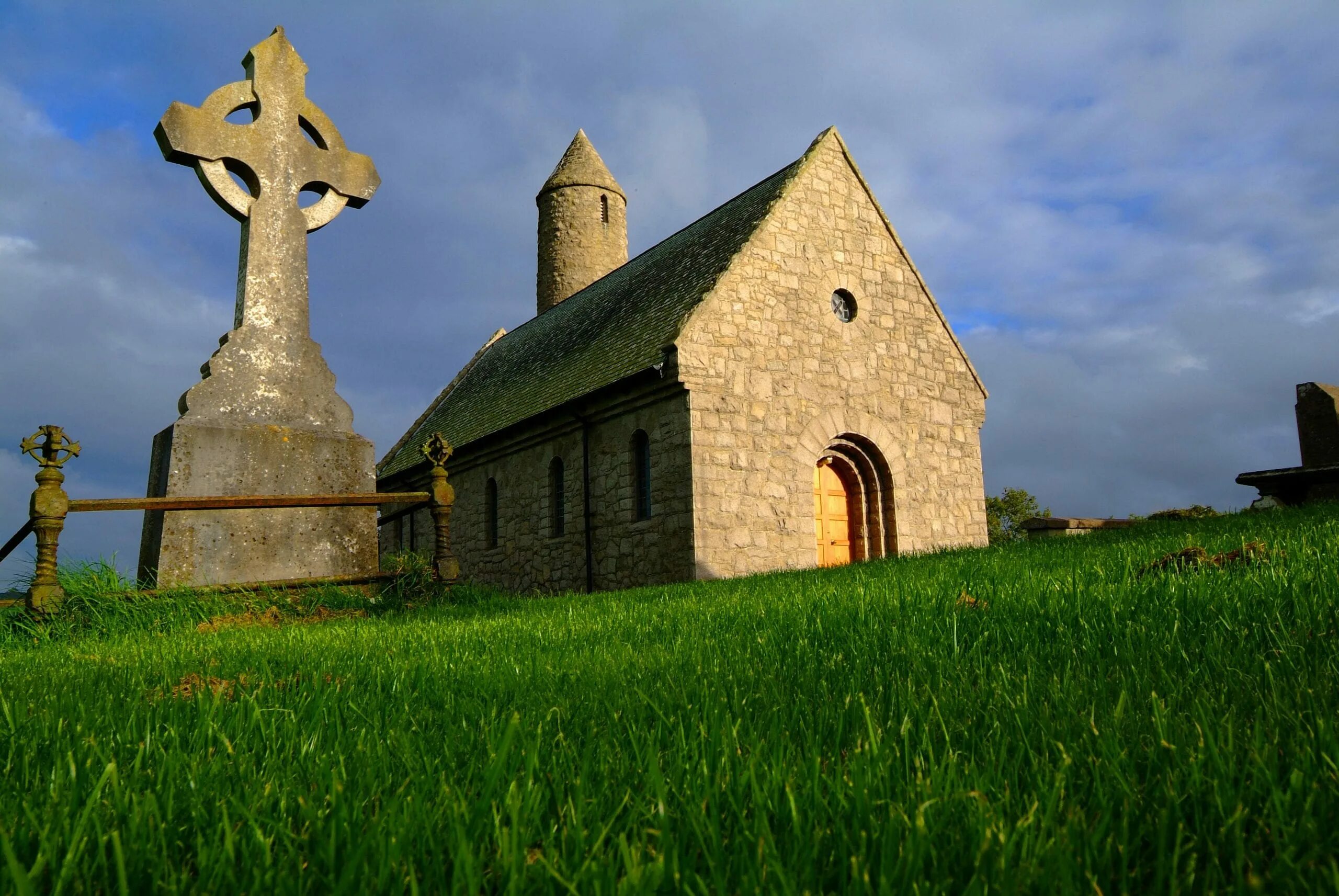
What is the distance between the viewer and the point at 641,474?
16156mm

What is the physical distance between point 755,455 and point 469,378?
15.4 metres

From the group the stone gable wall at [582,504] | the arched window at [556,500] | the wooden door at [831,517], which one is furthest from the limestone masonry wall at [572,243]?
the wooden door at [831,517]

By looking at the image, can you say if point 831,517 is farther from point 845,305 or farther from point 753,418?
point 845,305

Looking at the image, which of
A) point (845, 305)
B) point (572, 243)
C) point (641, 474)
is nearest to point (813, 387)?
point (845, 305)

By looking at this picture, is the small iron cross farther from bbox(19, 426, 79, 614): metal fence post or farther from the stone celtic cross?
bbox(19, 426, 79, 614): metal fence post

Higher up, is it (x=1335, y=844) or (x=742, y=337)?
(x=742, y=337)

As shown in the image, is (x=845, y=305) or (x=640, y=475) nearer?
(x=640, y=475)

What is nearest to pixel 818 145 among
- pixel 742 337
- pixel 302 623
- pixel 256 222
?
pixel 742 337

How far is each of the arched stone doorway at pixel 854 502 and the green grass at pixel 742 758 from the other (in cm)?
1165

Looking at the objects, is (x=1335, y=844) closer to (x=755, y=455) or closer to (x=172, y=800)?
(x=172, y=800)

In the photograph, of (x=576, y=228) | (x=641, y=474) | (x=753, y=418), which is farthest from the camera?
(x=576, y=228)

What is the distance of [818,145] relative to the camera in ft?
57.5

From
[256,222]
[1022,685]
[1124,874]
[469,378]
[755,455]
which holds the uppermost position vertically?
[469,378]

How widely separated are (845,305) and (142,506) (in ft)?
40.8
